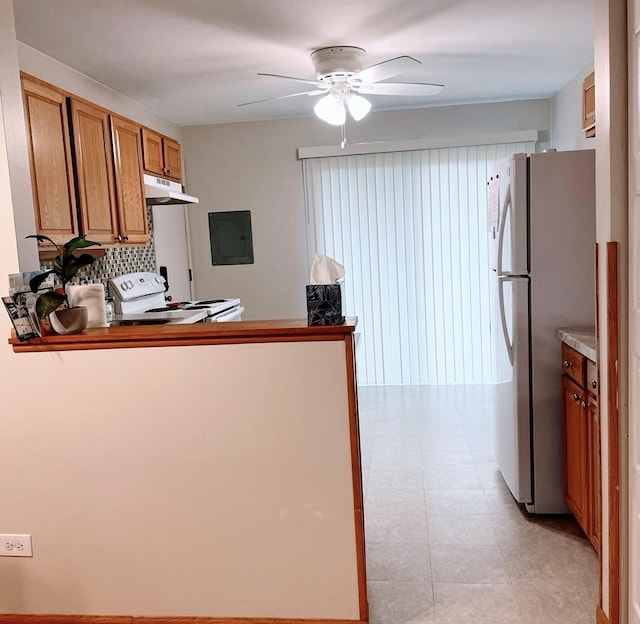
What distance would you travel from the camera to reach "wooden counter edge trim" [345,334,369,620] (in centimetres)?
204

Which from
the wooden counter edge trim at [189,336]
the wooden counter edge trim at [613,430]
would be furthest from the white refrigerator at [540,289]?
the wooden counter edge trim at [189,336]

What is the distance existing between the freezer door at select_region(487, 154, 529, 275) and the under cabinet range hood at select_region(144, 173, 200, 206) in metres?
2.23

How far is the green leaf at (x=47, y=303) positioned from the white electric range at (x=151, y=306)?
5.52 ft

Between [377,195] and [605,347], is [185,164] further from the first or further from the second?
[605,347]

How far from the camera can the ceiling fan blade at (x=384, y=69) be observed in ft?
10.3

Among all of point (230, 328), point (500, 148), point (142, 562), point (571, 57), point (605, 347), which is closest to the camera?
point (605, 347)

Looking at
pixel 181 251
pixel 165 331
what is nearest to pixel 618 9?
pixel 165 331

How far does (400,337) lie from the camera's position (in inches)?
216

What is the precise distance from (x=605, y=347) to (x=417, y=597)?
3.95 ft

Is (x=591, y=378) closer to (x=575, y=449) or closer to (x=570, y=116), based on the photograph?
(x=575, y=449)

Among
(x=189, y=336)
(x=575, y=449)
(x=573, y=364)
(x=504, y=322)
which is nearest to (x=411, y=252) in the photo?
(x=504, y=322)

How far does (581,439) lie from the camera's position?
255cm

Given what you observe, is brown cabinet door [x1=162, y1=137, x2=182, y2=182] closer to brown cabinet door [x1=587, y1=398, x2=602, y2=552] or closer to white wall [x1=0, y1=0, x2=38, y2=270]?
white wall [x1=0, y1=0, x2=38, y2=270]

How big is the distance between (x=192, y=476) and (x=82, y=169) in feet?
6.15
